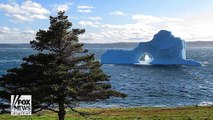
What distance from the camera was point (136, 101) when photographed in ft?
198

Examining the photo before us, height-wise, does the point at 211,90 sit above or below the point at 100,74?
below

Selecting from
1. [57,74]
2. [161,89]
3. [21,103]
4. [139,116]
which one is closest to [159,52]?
[161,89]

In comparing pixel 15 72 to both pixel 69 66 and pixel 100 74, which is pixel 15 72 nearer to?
pixel 69 66

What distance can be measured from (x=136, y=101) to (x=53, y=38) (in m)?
39.6

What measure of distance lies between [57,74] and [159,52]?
92034 millimetres

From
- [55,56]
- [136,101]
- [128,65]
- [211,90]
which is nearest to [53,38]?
[55,56]

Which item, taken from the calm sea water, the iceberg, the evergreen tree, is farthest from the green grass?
the iceberg

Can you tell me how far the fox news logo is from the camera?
20641 mm

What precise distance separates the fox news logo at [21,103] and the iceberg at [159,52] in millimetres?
87719

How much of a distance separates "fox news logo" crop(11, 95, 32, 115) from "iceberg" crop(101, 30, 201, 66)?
87.7 metres

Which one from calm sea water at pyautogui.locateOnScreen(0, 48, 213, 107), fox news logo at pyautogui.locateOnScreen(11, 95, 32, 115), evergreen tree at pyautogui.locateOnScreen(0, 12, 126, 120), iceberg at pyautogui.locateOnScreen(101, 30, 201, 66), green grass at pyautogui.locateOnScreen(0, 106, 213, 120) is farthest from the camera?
iceberg at pyautogui.locateOnScreen(101, 30, 201, 66)

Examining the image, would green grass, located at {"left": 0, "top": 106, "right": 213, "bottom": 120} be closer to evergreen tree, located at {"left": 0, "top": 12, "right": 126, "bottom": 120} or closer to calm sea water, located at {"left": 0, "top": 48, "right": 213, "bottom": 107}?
evergreen tree, located at {"left": 0, "top": 12, "right": 126, "bottom": 120}

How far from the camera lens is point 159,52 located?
11125 centimetres

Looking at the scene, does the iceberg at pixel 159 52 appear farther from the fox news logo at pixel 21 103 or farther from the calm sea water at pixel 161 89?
the fox news logo at pixel 21 103
